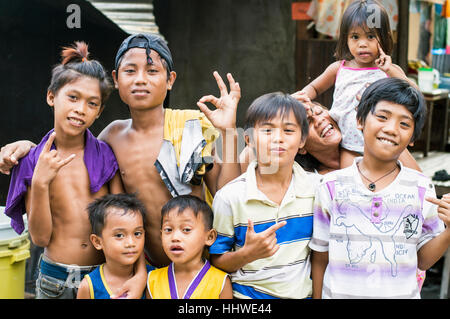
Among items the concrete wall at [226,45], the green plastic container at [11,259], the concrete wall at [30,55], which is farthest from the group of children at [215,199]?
the concrete wall at [226,45]

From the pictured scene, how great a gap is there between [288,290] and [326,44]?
14.3 ft

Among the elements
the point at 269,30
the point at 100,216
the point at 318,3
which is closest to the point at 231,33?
the point at 269,30

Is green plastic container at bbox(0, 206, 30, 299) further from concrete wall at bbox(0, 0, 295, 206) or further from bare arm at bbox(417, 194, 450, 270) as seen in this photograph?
bare arm at bbox(417, 194, 450, 270)

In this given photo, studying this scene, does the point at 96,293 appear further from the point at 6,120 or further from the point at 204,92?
the point at 204,92

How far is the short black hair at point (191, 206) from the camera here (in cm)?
249

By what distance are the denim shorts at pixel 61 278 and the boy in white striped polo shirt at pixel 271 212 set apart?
0.67 m

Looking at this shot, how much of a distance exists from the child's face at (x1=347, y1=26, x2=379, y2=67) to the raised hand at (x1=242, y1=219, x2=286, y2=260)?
1.17m

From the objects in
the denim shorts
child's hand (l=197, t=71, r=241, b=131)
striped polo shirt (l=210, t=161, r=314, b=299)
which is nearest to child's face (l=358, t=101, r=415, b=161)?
striped polo shirt (l=210, t=161, r=314, b=299)

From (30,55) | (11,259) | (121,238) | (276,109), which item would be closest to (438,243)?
(276,109)

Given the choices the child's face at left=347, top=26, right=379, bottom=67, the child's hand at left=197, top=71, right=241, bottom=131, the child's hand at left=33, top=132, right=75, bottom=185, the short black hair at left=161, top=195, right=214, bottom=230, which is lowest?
the short black hair at left=161, top=195, right=214, bottom=230

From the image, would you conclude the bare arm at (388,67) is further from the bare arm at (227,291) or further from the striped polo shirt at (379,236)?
the bare arm at (227,291)

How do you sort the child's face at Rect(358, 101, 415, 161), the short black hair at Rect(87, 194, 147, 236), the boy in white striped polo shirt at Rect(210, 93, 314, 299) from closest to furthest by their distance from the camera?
the child's face at Rect(358, 101, 415, 161), the boy in white striped polo shirt at Rect(210, 93, 314, 299), the short black hair at Rect(87, 194, 147, 236)

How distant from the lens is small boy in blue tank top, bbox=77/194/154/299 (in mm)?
2496

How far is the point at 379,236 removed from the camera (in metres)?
2.31
